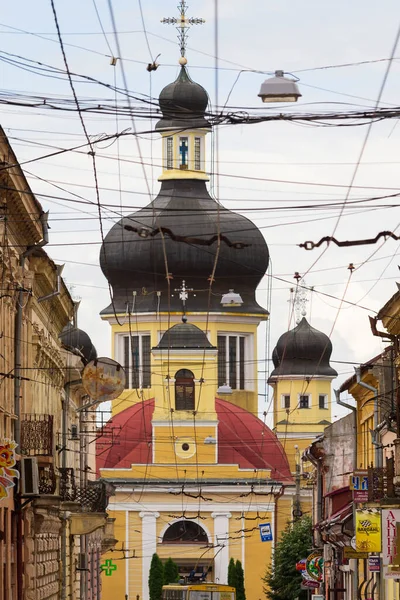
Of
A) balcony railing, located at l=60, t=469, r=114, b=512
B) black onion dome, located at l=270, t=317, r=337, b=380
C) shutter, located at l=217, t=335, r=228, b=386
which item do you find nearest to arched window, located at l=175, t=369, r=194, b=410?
shutter, located at l=217, t=335, r=228, b=386

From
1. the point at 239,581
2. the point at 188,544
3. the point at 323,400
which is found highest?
the point at 323,400

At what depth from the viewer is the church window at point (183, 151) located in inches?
4769

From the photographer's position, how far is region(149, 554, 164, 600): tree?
3996 inches

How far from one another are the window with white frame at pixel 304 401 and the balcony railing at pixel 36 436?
89.2 meters

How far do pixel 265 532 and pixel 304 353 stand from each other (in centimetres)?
3256

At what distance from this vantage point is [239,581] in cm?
10200

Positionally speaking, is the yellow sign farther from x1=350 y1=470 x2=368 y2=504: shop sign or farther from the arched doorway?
the arched doorway

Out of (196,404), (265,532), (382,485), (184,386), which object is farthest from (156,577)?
(382,485)

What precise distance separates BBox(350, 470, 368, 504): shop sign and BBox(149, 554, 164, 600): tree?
52557mm

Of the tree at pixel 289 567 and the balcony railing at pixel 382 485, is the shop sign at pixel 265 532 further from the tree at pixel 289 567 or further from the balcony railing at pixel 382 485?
the balcony railing at pixel 382 485

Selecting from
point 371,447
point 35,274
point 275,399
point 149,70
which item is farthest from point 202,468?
point 149,70

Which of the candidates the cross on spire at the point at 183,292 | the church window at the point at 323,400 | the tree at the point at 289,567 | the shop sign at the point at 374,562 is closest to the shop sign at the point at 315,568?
the tree at the point at 289,567

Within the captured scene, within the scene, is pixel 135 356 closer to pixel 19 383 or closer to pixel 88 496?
pixel 88 496

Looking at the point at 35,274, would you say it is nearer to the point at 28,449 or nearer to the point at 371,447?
the point at 28,449
